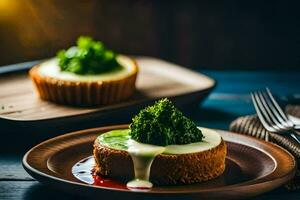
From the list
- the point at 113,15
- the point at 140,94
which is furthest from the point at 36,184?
the point at 113,15

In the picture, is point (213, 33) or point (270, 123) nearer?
point (270, 123)

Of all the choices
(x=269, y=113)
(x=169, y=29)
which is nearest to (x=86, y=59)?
(x=269, y=113)

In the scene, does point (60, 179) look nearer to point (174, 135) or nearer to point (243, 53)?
point (174, 135)

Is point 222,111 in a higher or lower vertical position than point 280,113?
lower

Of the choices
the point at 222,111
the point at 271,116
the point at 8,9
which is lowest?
the point at 222,111

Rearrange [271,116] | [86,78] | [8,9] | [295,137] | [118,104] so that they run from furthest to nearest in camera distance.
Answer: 1. [8,9]
2. [86,78]
3. [118,104]
4. [271,116]
5. [295,137]

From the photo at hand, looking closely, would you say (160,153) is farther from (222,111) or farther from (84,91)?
(222,111)

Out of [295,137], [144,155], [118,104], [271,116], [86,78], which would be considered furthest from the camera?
[86,78]
